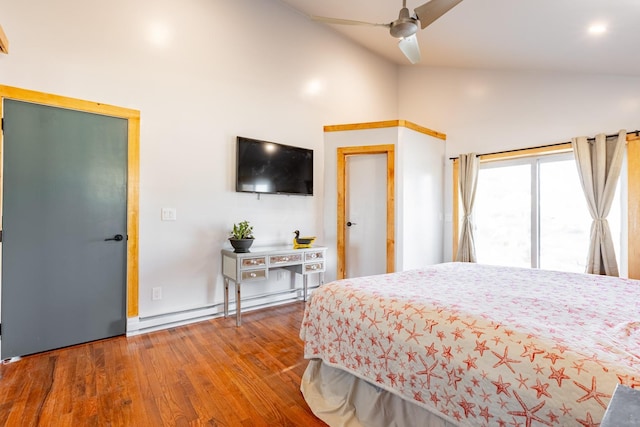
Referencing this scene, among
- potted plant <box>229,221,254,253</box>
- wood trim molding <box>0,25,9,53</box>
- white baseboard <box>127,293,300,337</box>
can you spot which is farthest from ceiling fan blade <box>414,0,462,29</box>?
white baseboard <box>127,293,300,337</box>

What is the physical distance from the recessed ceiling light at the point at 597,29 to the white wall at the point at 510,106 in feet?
3.09

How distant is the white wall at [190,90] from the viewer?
2.59 meters

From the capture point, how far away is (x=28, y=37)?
2439 mm

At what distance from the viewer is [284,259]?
11.3ft

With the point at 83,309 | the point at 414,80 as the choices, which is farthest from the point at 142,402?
the point at 414,80

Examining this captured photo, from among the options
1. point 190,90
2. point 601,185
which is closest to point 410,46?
point 190,90

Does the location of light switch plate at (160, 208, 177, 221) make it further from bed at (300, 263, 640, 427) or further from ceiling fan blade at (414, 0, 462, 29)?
ceiling fan blade at (414, 0, 462, 29)

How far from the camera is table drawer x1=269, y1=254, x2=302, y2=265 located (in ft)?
11.0

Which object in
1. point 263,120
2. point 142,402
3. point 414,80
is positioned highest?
point 414,80

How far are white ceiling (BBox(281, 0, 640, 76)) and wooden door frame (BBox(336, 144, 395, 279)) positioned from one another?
58.4 inches

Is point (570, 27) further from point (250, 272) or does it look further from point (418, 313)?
point (250, 272)

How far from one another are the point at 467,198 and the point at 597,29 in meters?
2.22

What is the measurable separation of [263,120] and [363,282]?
8.43 ft

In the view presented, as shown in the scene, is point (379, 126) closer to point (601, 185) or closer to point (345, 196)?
point (345, 196)
